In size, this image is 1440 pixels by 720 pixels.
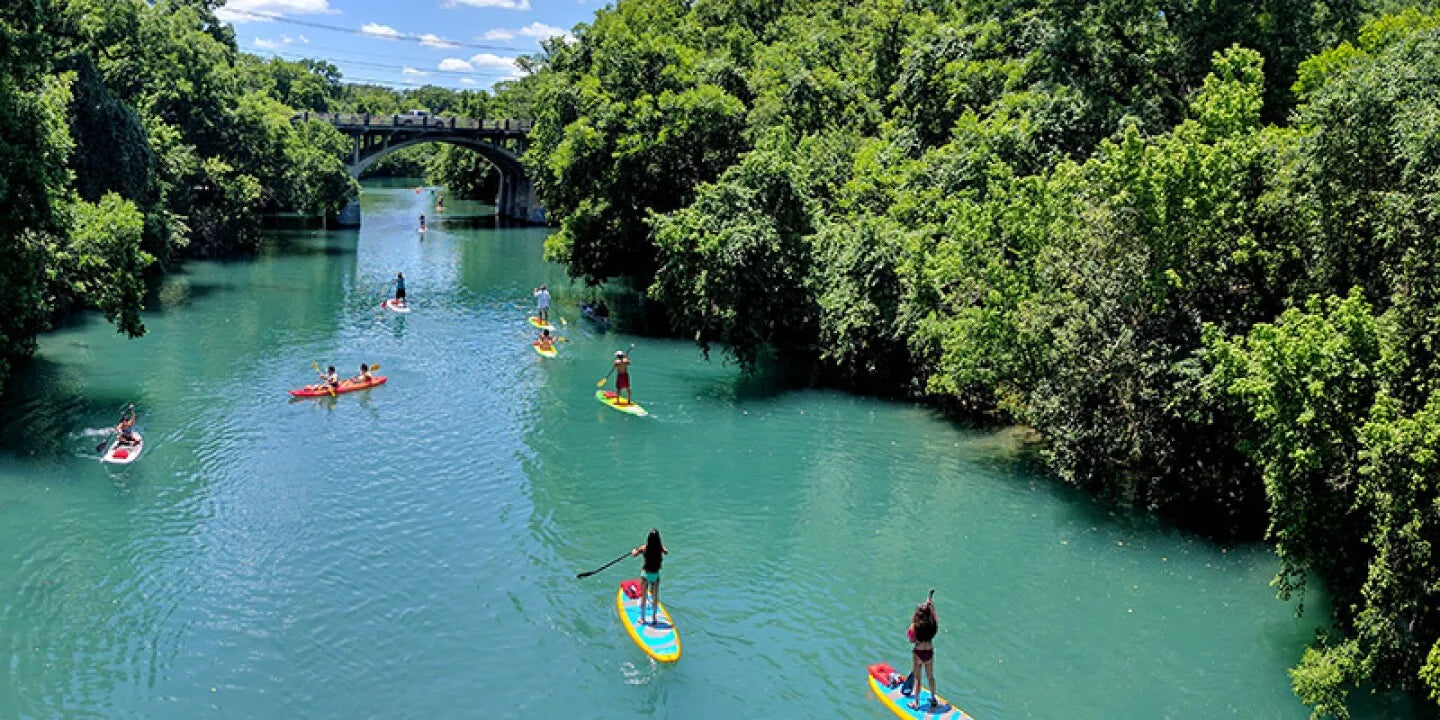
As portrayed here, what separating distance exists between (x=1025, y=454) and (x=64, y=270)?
29.9 metres

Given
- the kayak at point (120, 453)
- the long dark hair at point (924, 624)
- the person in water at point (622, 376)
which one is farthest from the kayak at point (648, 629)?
the kayak at point (120, 453)

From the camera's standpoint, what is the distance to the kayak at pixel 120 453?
26.6 meters

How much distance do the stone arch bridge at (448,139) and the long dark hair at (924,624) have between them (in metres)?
81.0

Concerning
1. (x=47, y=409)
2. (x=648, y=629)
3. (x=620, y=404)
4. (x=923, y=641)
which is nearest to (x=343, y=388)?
(x=47, y=409)

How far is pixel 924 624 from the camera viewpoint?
16.5 meters

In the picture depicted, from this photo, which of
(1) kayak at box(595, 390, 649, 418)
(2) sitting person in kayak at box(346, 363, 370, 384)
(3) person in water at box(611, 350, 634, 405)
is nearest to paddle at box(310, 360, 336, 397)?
(2) sitting person in kayak at box(346, 363, 370, 384)

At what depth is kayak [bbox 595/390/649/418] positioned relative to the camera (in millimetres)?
33031

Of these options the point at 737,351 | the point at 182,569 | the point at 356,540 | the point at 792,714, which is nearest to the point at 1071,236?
the point at 737,351

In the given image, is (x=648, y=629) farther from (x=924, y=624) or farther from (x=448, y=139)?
(x=448, y=139)

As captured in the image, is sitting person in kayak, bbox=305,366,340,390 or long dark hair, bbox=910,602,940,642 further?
sitting person in kayak, bbox=305,366,340,390

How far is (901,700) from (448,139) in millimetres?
88307

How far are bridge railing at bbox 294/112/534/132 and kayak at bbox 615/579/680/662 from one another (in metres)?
79.4

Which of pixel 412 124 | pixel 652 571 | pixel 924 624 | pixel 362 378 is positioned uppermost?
pixel 412 124

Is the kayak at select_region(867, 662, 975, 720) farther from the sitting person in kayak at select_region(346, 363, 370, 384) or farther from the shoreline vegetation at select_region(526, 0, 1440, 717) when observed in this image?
the sitting person in kayak at select_region(346, 363, 370, 384)
